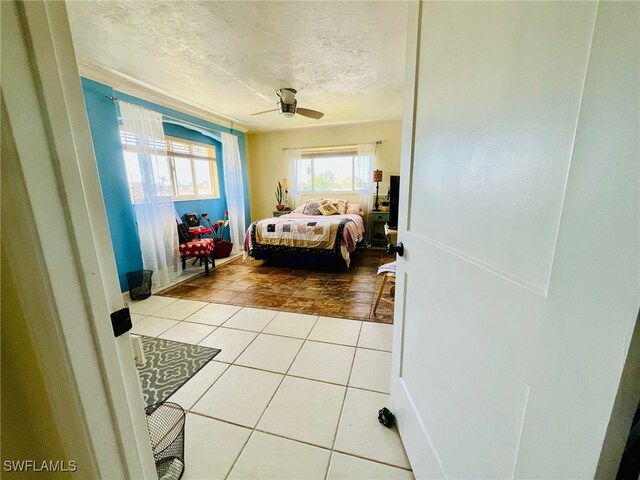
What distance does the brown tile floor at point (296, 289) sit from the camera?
255 cm

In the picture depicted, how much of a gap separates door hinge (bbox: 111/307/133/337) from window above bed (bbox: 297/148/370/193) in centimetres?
482

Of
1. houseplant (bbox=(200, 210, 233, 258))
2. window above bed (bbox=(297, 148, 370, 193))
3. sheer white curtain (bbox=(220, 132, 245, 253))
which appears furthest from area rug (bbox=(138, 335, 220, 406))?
window above bed (bbox=(297, 148, 370, 193))

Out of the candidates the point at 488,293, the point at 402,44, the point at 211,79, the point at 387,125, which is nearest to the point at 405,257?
the point at 488,293

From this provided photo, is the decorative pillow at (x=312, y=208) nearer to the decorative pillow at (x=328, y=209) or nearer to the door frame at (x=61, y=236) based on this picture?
the decorative pillow at (x=328, y=209)

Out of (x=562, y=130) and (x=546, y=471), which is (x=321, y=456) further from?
(x=562, y=130)

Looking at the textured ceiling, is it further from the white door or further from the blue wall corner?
the white door

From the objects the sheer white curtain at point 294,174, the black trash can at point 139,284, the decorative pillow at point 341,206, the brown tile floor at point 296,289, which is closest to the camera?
the brown tile floor at point 296,289

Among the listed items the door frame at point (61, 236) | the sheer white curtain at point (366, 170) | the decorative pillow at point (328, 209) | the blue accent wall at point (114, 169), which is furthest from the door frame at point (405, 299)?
the sheer white curtain at point (366, 170)

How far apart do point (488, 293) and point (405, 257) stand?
1.75 feet

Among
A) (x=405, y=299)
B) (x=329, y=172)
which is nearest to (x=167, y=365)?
(x=405, y=299)

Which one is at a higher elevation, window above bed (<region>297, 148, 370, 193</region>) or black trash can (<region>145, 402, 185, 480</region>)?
window above bed (<region>297, 148, 370, 193</region>)

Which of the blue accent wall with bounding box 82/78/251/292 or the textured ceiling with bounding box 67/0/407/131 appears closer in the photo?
the textured ceiling with bounding box 67/0/407/131

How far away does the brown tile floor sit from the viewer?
2.55 meters

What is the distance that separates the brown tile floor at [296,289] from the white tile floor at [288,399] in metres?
0.24
